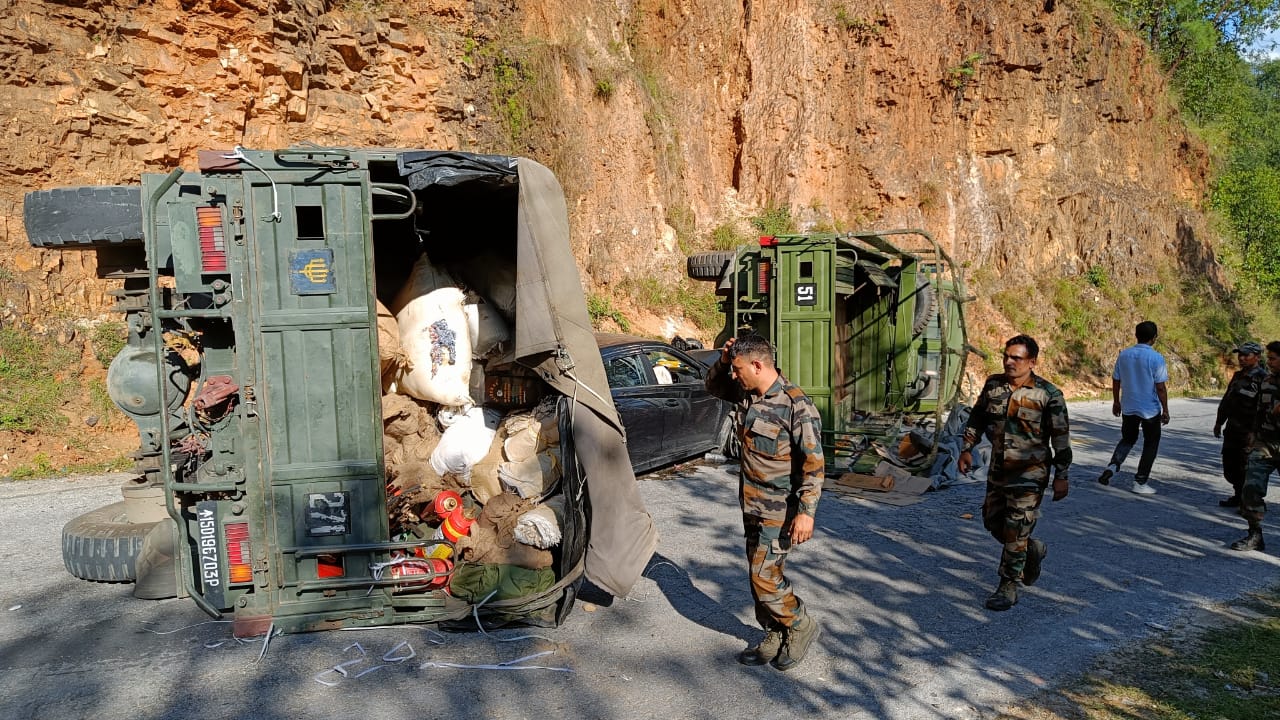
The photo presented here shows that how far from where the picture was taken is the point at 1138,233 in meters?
24.2

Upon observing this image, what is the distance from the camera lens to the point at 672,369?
9.06 meters

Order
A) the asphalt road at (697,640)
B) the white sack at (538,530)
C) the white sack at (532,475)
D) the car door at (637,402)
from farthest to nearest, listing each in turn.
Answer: the car door at (637,402)
the white sack at (532,475)
the white sack at (538,530)
the asphalt road at (697,640)

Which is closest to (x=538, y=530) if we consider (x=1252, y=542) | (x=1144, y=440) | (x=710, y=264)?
(x=1252, y=542)

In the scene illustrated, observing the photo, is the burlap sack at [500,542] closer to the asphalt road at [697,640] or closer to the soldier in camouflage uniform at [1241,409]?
the asphalt road at [697,640]

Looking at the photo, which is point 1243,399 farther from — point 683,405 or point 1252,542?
point 683,405

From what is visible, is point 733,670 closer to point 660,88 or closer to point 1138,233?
point 660,88

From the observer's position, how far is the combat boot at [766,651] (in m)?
4.27

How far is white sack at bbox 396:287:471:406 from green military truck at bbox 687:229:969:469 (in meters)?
3.98

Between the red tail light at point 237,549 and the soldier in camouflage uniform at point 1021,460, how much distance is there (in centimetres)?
453

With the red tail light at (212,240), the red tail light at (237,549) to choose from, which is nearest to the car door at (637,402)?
the red tail light at (237,549)

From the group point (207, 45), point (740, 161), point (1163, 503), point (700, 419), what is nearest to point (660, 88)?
point (740, 161)

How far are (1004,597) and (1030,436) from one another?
1075 millimetres

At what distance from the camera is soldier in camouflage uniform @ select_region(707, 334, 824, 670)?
416cm

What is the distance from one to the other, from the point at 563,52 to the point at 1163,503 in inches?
559
